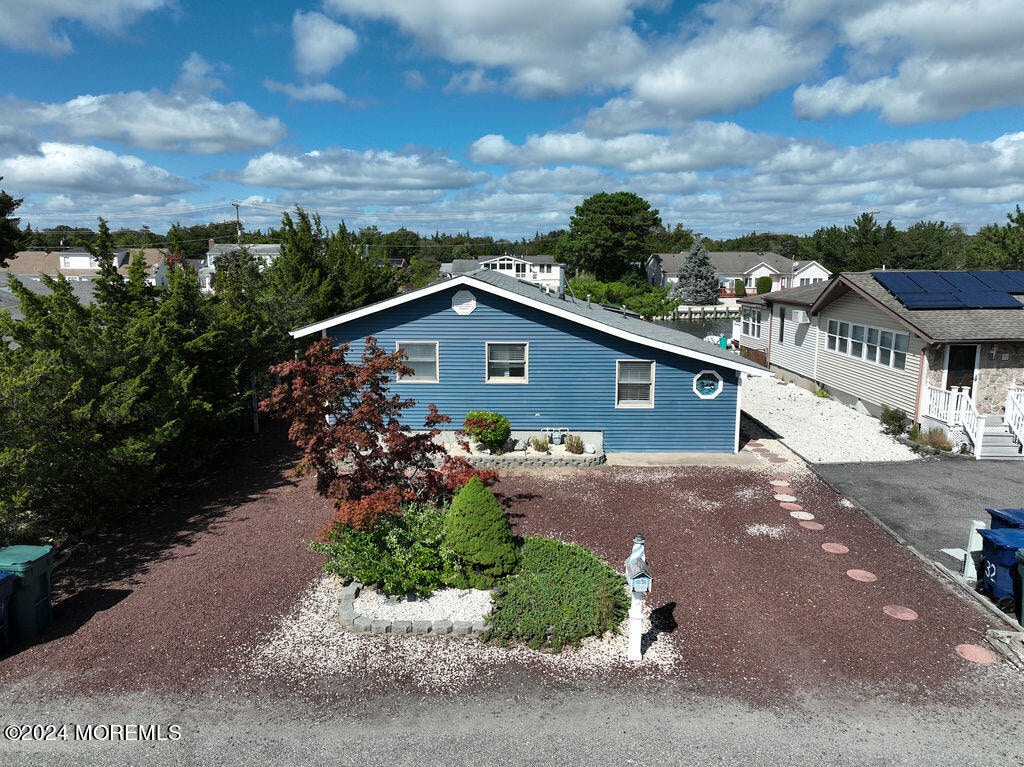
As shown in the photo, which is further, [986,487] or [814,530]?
[986,487]

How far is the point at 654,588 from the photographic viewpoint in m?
8.97

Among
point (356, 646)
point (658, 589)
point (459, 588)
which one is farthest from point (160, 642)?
point (658, 589)

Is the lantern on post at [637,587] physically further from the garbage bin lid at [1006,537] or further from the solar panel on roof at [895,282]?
the solar panel on roof at [895,282]

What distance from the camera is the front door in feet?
54.6

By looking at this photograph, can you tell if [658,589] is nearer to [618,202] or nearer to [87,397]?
[87,397]

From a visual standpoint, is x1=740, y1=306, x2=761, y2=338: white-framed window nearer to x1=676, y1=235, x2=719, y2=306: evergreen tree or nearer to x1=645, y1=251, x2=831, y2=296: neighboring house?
x1=676, y1=235, x2=719, y2=306: evergreen tree

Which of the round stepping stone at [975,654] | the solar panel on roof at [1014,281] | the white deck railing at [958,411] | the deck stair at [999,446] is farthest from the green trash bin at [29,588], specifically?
the solar panel on roof at [1014,281]

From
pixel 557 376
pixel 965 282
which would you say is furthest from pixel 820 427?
pixel 557 376

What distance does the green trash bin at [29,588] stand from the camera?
746 centimetres

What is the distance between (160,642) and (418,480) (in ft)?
14.5

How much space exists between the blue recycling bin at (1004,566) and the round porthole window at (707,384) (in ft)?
23.8

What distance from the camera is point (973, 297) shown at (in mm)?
17672

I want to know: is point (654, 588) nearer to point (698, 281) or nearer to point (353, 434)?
point (353, 434)

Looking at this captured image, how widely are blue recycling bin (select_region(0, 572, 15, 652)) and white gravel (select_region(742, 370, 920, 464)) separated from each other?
15010 millimetres
